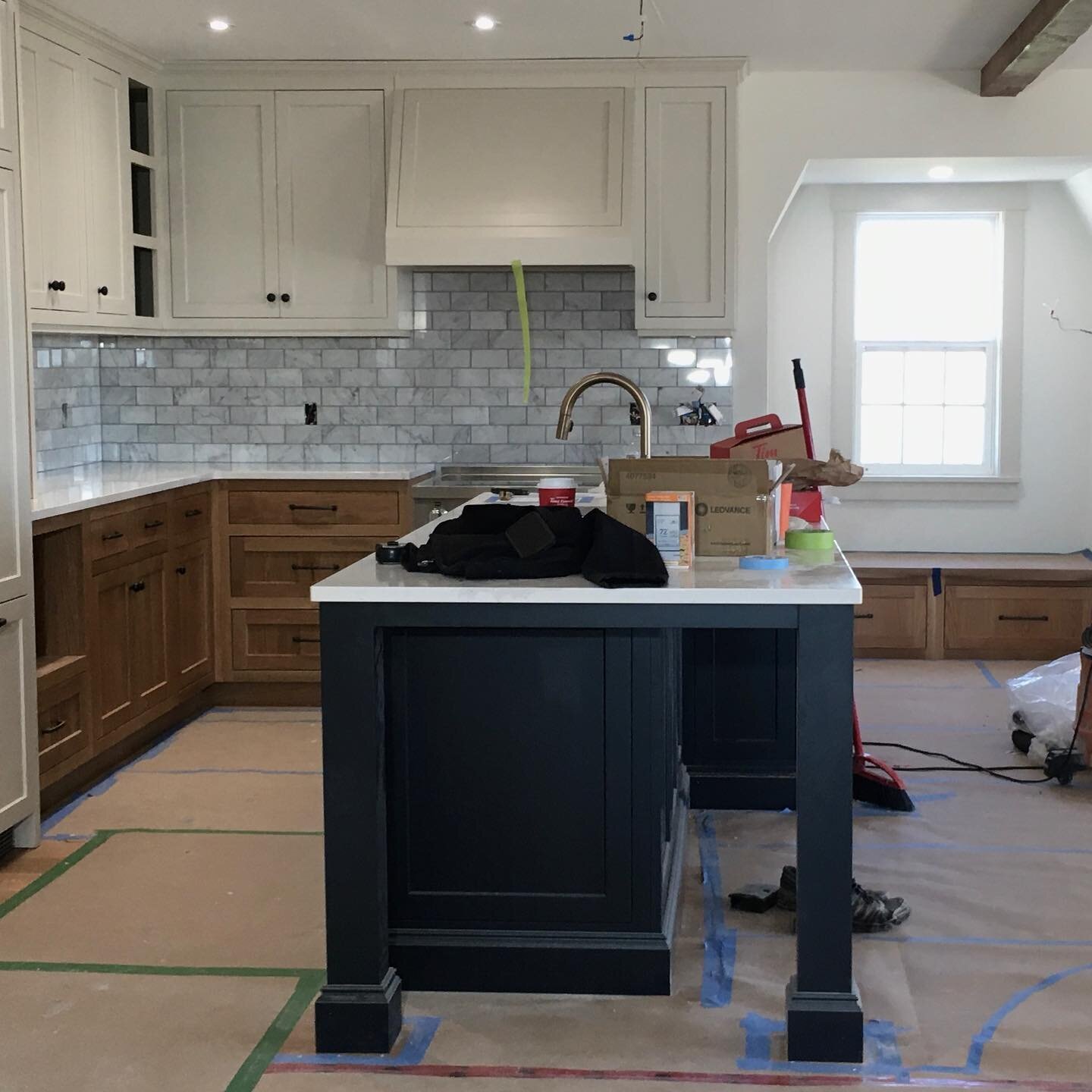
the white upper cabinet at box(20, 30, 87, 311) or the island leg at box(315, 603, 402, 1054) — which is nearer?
the island leg at box(315, 603, 402, 1054)

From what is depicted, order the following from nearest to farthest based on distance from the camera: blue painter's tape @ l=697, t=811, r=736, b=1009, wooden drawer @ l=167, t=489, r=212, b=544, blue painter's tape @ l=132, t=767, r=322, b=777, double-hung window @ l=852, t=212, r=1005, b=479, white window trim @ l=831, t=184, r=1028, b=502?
blue painter's tape @ l=697, t=811, r=736, b=1009 → blue painter's tape @ l=132, t=767, r=322, b=777 → wooden drawer @ l=167, t=489, r=212, b=544 → white window trim @ l=831, t=184, r=1028, b=502 → double-hung window @ l=852, t=212, r=1005, b=479

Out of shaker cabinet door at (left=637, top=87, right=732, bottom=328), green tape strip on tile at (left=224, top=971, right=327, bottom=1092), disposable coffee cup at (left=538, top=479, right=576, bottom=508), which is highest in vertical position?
shaker cabinet door at (left=637, top=87, right=732, bottom=328)

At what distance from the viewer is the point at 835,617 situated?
2.66 meters

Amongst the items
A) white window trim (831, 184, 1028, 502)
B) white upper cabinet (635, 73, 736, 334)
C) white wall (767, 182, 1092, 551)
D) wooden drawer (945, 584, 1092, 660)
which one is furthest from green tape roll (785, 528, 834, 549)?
white window trim (831, 184, 1028, 502)

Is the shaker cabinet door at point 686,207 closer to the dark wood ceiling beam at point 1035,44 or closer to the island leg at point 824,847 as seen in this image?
the dark wood ceiling beam at point 1035,44

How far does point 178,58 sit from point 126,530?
7.16 ft

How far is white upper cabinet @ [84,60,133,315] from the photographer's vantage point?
5.43 metres

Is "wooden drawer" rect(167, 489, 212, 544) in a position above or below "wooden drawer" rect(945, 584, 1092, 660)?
above

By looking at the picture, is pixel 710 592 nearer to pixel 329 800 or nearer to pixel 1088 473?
pixel 329 800

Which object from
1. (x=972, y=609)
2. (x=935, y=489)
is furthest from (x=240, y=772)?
(x=935, y=489)

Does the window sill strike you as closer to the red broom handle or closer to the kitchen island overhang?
the red broom handle

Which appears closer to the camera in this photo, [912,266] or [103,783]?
[103,783]

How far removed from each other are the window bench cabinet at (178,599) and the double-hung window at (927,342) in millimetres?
2814

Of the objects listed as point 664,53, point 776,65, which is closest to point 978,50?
point 776,65
